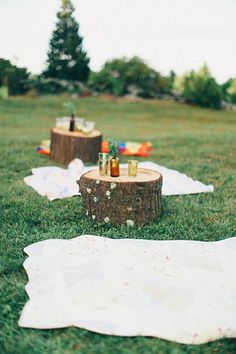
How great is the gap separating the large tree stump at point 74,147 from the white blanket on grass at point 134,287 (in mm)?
4322

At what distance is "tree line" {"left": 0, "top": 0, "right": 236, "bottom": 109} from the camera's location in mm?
24219

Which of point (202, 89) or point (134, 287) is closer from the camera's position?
point (134, 287)

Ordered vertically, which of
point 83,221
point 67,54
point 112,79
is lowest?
point 83,221

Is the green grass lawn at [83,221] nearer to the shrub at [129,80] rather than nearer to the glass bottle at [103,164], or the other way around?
the glass bottle at [103,164]

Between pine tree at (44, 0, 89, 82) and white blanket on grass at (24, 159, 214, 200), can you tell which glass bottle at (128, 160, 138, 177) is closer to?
white blanket on grass at (24, 159, 214, 200)

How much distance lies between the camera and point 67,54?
94.7 ft

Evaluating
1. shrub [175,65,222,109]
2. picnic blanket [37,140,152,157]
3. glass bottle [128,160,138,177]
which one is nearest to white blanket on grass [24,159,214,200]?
glass bottle [128,160,138,177]

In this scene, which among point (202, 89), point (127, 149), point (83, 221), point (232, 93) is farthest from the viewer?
point (232, 93)

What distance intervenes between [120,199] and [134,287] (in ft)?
4.81

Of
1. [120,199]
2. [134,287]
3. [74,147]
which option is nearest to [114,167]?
[120,199]

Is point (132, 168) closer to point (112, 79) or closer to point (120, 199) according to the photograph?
point (120, 199)

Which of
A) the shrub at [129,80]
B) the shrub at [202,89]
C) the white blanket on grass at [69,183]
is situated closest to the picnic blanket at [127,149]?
the white blanket on grass at [69,183]

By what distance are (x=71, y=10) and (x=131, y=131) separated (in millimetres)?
8586

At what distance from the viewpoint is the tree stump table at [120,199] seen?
4.53m
